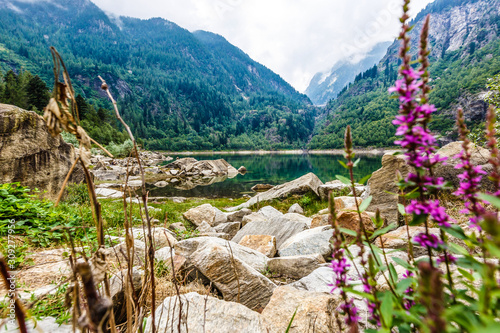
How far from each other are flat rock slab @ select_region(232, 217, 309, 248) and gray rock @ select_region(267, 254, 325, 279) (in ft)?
8.62

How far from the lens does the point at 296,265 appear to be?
Answer: 4.54 meters

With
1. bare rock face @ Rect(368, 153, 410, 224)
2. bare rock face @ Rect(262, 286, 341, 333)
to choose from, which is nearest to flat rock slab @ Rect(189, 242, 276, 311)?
bare rock face @ Rect(262, 286, 341, 333)

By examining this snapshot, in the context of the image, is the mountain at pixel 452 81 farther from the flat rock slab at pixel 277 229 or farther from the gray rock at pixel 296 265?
the gray rock at pixel 296 265

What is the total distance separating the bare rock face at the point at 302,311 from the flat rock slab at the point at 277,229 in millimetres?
4517

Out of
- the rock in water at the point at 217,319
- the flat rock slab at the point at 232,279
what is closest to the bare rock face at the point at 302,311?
the rock in water at the point at 217,319

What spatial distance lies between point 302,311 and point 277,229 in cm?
518

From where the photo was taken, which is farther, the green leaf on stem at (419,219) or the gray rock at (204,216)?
the gray rock at (204,216)

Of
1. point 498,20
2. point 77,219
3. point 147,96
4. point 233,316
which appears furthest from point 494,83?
point 147,96

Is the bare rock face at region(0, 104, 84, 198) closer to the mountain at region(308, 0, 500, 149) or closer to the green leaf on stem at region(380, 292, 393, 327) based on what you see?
the green leaf on stem at region(380, 292, 393, 327)

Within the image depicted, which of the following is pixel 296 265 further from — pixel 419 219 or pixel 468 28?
pixel 468 28

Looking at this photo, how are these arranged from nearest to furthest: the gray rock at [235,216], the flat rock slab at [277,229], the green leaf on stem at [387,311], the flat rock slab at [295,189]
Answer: the green leaf on stem at [387,311], the flat rock slab at [277,229], the gray rock at [235,216], the flat rock slab at [295,189]

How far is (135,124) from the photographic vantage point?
144m

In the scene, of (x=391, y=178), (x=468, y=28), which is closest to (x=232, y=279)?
(x=391, y=178)

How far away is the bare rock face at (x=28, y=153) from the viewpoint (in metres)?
8.34
